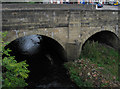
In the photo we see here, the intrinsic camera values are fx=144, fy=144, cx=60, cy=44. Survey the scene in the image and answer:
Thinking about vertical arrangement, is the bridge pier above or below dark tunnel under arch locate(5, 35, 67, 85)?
above

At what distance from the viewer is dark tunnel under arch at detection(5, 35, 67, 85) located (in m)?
12.2

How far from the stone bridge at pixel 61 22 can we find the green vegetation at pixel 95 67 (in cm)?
100

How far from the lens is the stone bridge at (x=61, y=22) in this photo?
994 centimetres

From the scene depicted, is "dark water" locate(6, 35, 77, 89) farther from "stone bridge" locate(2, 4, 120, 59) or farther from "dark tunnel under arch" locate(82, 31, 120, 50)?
"dark tunnel under arch" locate(82, 31, 120, 50)

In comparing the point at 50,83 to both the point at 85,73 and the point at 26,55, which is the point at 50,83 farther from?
the point at 26,55

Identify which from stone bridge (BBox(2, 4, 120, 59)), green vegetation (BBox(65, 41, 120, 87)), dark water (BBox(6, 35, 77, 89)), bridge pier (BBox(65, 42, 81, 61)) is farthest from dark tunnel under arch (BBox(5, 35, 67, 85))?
green vegetation (BBox(65, 41, 120, 87))

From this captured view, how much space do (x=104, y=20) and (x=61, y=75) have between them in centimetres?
614

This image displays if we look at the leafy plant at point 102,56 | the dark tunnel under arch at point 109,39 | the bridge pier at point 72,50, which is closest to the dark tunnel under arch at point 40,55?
the bridge pier at point 72,50

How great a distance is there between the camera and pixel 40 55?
14.8 meters

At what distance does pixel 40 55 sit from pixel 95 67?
5.79 metres

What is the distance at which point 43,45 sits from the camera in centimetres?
1741

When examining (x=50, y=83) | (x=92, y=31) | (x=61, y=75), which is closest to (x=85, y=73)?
(x=61, y=75)

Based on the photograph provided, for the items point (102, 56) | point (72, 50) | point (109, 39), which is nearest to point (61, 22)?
point (72, 50)

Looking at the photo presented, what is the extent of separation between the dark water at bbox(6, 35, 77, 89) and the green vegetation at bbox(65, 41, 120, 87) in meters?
0.74
